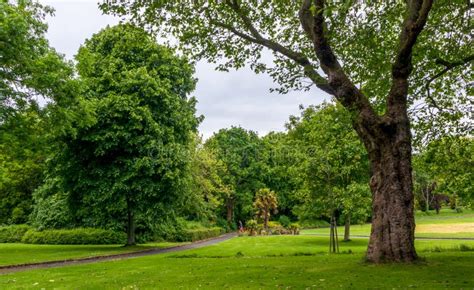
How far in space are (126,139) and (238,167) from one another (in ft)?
149

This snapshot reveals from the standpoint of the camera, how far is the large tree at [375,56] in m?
12.5

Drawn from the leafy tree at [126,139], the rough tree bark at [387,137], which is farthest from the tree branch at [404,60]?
the leafy tree at [126,139]

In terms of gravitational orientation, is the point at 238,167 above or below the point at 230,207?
above

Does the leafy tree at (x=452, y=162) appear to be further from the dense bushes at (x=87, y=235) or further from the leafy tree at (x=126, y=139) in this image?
the dense bushes at (x=87, y=235)

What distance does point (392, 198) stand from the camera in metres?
12.6

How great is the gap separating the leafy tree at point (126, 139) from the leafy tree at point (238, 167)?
121 ft

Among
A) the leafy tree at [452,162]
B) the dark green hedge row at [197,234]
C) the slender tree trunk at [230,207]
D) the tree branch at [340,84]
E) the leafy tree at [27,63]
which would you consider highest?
the leafy tree at [27,63]

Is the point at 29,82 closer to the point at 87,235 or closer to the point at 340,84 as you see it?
the point at 340,84

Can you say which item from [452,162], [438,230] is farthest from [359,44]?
[438,230]

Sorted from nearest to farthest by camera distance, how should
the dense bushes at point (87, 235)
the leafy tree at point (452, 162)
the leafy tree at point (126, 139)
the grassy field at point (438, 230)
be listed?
1. the leafy tree at point (452, 162)
2. the leafy tree at point (126, 139)
3. the dense bushes at point (87, 235)
4. the grassy field at point (438, 230)

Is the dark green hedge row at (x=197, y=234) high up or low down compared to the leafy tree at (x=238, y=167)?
down

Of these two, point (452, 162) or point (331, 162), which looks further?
point (331, 162)

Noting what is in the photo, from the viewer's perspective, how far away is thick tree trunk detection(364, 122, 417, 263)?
12.3 metres

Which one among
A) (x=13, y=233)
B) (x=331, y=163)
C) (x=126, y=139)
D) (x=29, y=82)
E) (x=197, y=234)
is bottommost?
(x=197, y=234)
